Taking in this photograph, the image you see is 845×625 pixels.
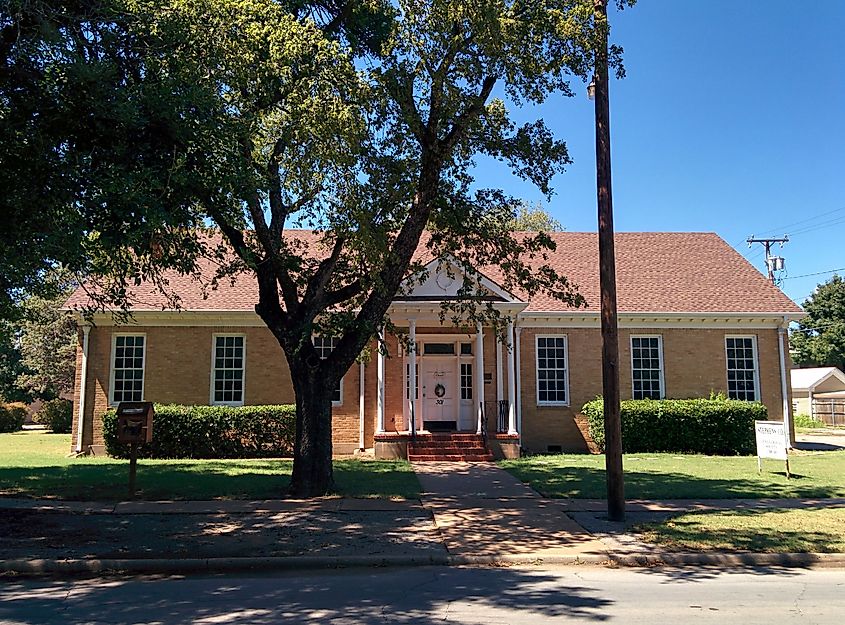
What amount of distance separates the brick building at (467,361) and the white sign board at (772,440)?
20.9ft

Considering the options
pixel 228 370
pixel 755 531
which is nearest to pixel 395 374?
pixel 228 370

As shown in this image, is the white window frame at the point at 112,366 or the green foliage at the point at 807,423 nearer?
the white window frame at the point at 112,366

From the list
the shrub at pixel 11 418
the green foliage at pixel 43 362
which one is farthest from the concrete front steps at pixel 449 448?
the shrub at pixel 11 418

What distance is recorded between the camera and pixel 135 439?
42.5ft

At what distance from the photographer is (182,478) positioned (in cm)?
1512

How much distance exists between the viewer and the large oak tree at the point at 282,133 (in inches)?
374

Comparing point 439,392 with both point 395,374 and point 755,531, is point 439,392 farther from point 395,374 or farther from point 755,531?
point 755,531

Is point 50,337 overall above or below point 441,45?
below

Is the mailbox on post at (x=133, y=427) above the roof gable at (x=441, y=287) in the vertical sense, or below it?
below

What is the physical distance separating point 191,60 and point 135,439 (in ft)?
22.6

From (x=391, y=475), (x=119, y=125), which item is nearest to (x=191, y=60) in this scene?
(x=119, y=125)

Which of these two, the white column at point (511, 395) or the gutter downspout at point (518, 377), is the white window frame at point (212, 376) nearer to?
the white column at point (511, 395)

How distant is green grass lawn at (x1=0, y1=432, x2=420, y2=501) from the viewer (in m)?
13.2

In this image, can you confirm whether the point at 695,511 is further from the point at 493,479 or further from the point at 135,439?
the point at 135,439
